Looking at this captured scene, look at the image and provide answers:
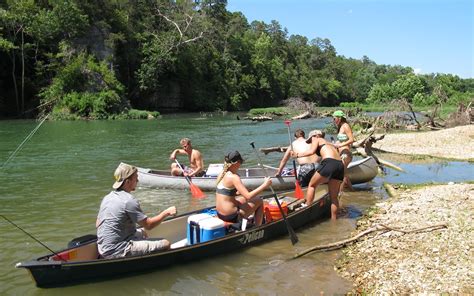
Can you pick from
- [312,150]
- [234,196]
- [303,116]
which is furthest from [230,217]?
[303,116]

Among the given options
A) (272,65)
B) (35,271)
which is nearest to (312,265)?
(35,271)

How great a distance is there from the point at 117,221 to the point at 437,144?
17.3 metres

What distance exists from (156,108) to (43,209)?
46.1 m

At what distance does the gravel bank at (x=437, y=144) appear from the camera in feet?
57.0

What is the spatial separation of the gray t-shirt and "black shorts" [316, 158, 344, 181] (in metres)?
4.02

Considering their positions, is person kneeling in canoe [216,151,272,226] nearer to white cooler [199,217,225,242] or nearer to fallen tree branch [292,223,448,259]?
white cooler [199,217,225,242]

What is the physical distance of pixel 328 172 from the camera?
857 cm

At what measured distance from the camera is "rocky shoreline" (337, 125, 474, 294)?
541 cm

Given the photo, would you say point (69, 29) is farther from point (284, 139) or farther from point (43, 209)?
point (43, 209)

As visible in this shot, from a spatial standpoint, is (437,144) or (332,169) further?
(437,144)

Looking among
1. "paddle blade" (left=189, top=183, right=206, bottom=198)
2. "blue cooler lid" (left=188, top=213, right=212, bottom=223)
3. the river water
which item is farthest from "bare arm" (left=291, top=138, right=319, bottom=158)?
"blue cooler lid" (left=188, top=213, right=212, bottom=223)

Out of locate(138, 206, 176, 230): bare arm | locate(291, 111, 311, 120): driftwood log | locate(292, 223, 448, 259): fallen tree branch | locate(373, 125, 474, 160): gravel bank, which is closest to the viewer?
locate(138, 206, 176, 230): bare arm

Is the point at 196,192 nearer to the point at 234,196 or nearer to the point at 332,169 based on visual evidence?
the point at 332,169

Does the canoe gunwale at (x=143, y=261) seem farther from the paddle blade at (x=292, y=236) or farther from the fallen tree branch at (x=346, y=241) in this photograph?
the fallen tree branch at (x=346, y=241)
